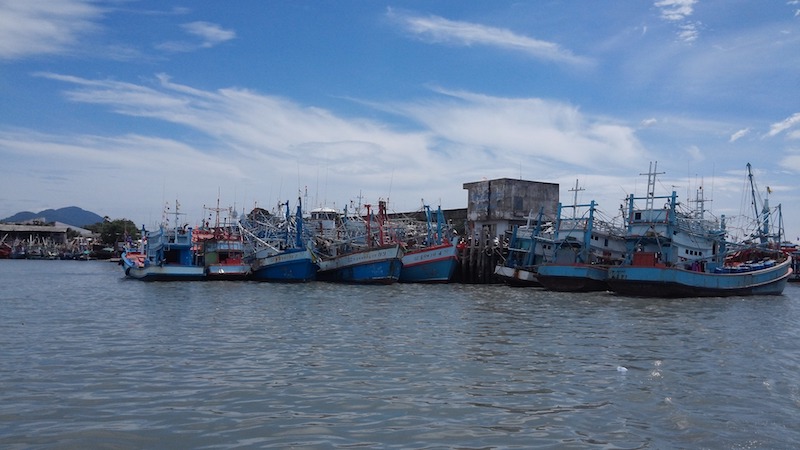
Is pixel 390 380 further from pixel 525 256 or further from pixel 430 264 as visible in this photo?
pixel 525 256

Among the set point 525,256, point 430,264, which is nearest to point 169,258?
point 430,264

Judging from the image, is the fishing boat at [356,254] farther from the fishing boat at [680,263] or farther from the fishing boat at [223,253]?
the fishing boat at [680,263]

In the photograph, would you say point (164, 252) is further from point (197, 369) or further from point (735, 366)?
point (735, 366)

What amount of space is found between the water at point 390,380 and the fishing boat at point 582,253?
42.7 feet

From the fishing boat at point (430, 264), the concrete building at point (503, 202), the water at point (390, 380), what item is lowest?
the water at point (390, 380)

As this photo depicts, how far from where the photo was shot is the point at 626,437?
8.78 meters

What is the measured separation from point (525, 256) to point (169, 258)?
22903mm

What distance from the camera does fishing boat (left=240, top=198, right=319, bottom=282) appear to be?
131 feet

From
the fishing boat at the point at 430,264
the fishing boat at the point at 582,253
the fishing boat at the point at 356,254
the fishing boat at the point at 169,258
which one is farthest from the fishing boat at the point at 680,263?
the fishing boat at the point at 169,258

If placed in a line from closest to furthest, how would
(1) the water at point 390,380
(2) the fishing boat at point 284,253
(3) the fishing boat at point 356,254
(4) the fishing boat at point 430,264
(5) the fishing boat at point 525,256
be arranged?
(1) the water at point 390,380, (3) the fishing boat at point 356,254, (5) the fishing boat at point 525,256, (2) the fishing boat at point 284,253, (4) the fishing boat at point 430,264

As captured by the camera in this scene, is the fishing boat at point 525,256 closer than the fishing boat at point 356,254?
No

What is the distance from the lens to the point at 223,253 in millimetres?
43469

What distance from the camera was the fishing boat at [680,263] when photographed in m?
33.2

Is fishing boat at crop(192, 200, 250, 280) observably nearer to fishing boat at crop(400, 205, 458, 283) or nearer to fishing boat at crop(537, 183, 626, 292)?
fishing boat at crop(400, 205, 458, 283)
